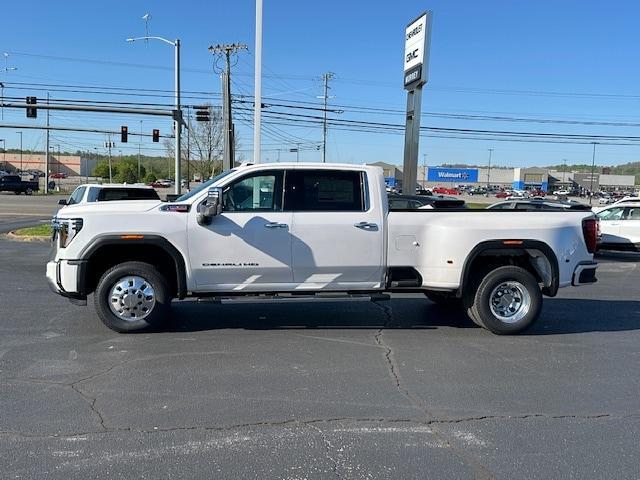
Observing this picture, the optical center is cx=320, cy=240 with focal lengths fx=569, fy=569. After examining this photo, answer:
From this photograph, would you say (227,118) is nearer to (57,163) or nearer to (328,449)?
(328,449)

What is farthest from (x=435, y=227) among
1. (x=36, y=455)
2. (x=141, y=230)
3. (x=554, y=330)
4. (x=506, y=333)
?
(x=36, y=455)

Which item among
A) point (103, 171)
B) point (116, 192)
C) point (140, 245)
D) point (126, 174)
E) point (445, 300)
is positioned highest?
point (103, 171)

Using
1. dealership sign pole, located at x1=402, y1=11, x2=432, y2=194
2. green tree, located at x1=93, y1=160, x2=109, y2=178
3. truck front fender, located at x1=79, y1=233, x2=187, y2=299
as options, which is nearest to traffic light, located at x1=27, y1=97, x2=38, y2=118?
dealership sign pole, located at x1=402, y1=11, x2=432, y2=194

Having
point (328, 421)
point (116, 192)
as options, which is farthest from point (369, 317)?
point (116, 192)

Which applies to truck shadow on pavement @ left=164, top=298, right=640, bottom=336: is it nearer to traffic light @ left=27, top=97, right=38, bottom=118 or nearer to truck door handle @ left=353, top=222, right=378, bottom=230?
truck door handle @ left=353, top=222, right=378, bottom=230

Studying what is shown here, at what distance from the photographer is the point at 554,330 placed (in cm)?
731

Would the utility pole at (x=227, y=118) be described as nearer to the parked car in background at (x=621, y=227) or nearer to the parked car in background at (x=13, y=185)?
the parked car in background at (x=621, y=227)

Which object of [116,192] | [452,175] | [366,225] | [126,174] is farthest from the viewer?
[452,175]

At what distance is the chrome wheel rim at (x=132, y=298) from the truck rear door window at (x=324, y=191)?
1883 mm

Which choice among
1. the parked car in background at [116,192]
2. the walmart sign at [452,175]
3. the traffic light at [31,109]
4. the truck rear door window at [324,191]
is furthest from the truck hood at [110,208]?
the walmart sign at [452,175]

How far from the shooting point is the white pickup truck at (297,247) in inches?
→ 253

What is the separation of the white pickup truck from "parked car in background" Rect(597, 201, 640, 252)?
10537 millimetres

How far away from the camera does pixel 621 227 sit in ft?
53.4

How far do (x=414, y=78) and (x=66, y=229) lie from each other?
15825mm
